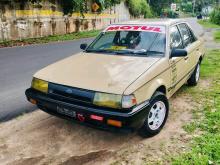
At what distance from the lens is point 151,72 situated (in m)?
4.09

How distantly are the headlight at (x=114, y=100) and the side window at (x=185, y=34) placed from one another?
2.60m

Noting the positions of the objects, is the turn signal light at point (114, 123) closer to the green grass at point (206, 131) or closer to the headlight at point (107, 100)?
the headlight at point (107, 100)

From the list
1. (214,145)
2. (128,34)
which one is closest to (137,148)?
(214,145)

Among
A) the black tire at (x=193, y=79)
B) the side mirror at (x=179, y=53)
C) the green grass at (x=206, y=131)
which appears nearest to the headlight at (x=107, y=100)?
the green grass at (x=206, y=131)

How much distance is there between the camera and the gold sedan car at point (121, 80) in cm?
365

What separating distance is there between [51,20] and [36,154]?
18122 mm

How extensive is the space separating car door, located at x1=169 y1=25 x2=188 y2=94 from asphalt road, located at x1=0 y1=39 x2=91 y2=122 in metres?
2.66

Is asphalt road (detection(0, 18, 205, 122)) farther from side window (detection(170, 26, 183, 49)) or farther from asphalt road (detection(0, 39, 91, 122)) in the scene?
side window (detection(170, 26, 183, 49))

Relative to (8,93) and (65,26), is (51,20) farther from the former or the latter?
(8,93)

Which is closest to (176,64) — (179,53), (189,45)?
(179,53)

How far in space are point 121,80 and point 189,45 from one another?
269 centimetres

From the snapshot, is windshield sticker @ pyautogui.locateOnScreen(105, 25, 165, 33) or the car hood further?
windshield sticker @ pyautogui.locateOnScreen(105, 25, 165, 33)

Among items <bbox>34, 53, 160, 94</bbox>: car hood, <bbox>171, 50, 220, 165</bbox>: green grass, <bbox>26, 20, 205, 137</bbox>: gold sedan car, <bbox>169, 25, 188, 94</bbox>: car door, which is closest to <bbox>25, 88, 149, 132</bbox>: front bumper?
<bbox>26, 20, 205, 137</bbox>: gold sedan car

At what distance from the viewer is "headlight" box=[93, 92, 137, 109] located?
3.59m
